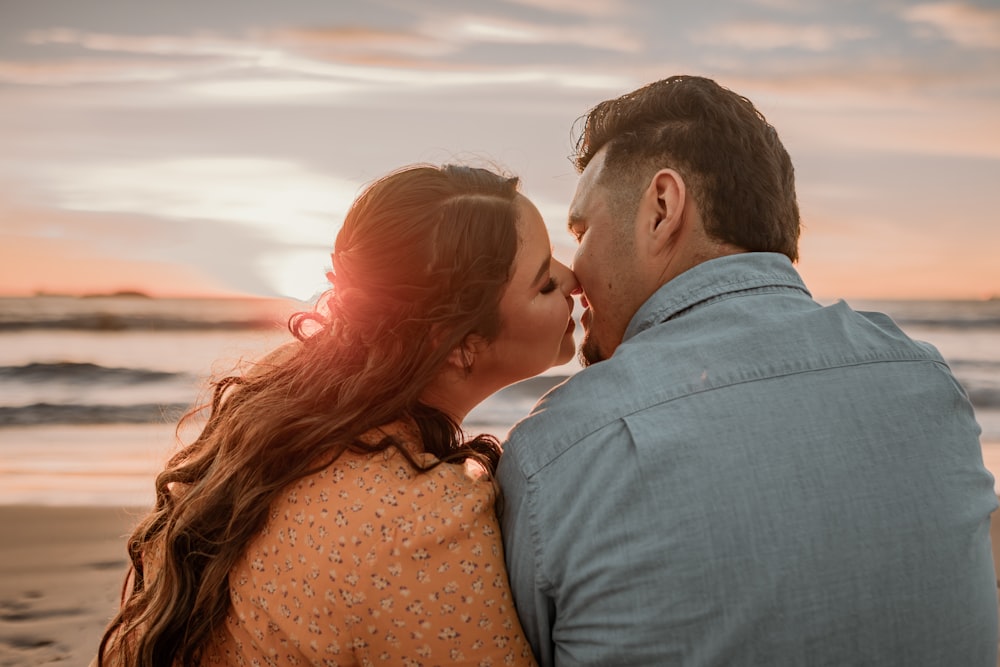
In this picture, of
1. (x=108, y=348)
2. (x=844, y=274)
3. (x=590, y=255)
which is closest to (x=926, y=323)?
(x=844, y=274)

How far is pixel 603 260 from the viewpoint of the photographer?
2408 millimetres

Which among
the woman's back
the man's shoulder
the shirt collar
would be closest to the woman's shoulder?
the woman's back

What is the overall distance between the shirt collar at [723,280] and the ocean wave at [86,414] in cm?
803

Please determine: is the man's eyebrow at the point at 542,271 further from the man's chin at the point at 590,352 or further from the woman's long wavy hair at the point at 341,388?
the man's chin at the point at 590,352

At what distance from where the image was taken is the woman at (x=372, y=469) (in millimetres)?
1667

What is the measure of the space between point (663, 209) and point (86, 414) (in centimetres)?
887

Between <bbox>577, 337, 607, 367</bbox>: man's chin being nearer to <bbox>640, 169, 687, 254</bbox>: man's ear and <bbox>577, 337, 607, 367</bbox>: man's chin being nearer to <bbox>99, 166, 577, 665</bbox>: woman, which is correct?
<bbox>99, 166, 577, 665</bbox>: woman

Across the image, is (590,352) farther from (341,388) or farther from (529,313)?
(341,388)

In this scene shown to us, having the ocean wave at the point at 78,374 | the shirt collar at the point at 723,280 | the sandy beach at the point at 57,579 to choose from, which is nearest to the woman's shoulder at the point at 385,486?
the shirt collar at the point at 723,280

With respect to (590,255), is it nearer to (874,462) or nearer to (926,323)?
(874,462)

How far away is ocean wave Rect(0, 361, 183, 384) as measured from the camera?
11594 mm

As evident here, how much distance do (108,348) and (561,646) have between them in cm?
1367

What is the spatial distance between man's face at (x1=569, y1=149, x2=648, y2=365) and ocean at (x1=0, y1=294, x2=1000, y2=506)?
2.59ft

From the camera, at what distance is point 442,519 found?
5.45ft
